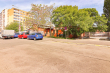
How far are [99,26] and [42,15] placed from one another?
17.6 metres

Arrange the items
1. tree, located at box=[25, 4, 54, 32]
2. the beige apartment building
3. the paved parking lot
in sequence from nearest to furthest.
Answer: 1. the paved parking lot
2. tree, located at box=[25, 4, 54, 32]
3. the beige apartment building

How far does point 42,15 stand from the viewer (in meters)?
27.0

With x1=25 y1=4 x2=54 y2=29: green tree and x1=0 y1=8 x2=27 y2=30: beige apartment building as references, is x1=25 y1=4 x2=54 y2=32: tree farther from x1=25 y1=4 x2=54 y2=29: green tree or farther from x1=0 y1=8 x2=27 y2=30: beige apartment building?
x1=0 y1=8 x2=27 y2=30: beige apartment building

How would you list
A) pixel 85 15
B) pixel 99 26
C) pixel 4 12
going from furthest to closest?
pixel 4 12
pixel 99 26
pixel 85 15

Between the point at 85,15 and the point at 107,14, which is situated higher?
the point at 107,14

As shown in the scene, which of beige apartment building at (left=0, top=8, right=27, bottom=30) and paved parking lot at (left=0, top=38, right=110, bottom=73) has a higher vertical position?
beige apartment building at (left=0, top=8, right=27, bottom=30)

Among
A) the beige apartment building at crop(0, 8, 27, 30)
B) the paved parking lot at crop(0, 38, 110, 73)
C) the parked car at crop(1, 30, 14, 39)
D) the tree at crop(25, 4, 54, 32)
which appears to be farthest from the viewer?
the beige apartment building at crop(0, 8, 27, 30)

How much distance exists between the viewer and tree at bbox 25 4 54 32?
88.8 feet

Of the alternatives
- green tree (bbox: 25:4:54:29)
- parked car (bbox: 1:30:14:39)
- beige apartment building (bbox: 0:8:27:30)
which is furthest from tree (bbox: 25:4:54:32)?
beige apartment building (bbox: 0:8:27:30)

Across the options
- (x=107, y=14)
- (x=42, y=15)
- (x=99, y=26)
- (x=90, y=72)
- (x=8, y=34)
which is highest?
(x=107, y=14)

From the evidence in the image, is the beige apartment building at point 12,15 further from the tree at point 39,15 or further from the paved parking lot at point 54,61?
the paved parking lot at point 54,61

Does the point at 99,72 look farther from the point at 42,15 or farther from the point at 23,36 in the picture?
the point at 42,15

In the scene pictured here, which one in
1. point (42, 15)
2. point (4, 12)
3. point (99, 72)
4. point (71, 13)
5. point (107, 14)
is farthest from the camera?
point (4, 12)

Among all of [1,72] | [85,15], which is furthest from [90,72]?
[85,15]
